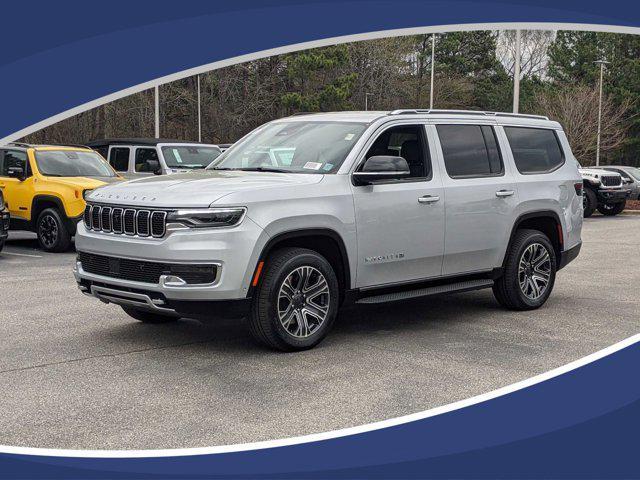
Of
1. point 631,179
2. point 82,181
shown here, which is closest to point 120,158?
point 82,181

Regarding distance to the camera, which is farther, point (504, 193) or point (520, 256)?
point (520, 256)

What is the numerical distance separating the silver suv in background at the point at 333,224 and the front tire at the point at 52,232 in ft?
21.4

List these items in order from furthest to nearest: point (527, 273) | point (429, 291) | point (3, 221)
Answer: point (3, 221) < point (527, 273) < point (429, 291)

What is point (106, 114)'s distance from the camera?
44.3 meters

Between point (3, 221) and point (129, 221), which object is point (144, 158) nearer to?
point (3, 221)

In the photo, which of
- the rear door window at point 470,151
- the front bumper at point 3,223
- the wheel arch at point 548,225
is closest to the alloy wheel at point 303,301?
the rear door window at point 470,151

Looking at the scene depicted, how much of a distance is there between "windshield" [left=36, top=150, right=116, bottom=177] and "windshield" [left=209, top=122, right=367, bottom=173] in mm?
7292

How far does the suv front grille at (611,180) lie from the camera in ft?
83.6

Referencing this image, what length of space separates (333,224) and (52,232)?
335 inches

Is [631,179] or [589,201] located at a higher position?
[631,179]

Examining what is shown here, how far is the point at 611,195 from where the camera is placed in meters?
25.3

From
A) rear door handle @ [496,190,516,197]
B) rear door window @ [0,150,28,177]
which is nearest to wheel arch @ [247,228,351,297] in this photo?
rear door handle @ [496,190,516,197]

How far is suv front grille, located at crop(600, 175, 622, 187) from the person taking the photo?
25484 millimetres

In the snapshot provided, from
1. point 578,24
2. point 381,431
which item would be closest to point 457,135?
point 578,24
